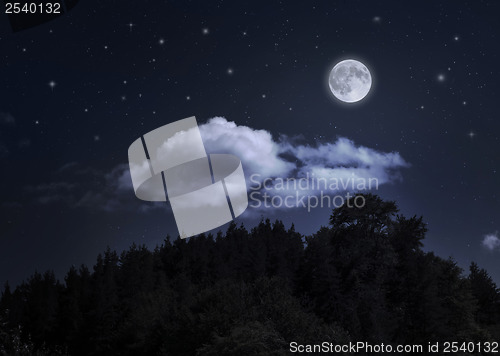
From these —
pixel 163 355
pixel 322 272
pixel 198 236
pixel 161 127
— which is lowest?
pixel 163 355

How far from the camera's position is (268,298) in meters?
38.1

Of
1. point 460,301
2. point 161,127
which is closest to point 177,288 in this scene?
point 460,301

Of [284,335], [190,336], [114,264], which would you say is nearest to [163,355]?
[190,336]

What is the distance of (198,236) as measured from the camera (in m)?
99.0

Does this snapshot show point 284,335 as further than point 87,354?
No

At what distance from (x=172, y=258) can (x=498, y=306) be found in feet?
206

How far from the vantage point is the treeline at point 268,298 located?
1382 inches

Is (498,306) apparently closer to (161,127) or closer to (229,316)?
(229,316)

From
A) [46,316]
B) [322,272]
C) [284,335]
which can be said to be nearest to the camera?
[284,335]

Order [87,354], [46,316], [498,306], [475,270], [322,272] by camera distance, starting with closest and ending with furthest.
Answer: [322,272] < [87,354] < [46,316] < [498,306] < [475,270]

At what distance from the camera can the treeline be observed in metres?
35.1

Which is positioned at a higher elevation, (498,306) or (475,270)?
(475,270)

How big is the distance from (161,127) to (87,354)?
43.8 m

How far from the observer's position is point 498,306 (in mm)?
86500
